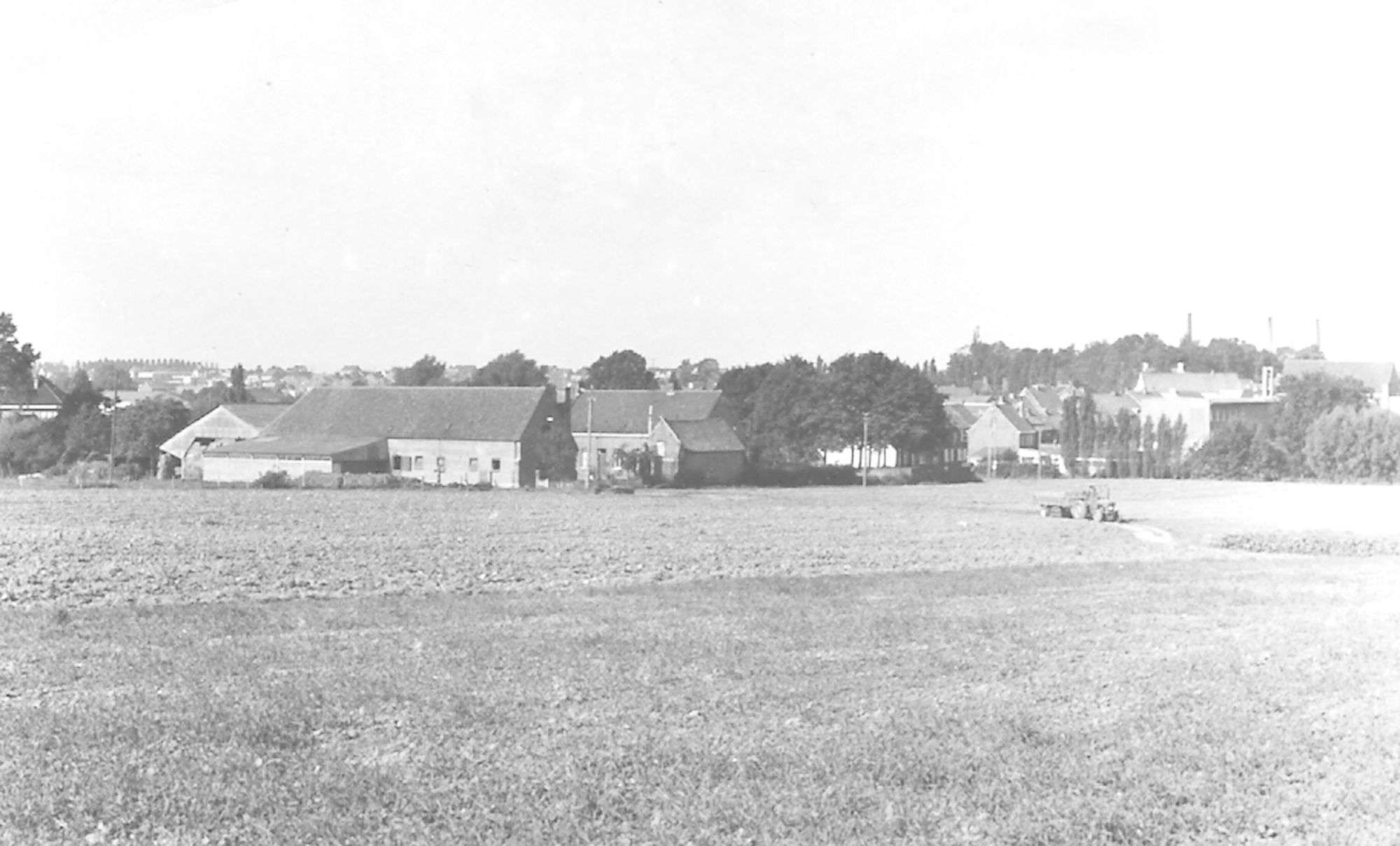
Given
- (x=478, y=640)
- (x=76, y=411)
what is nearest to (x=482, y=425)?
(x=76, y=411)

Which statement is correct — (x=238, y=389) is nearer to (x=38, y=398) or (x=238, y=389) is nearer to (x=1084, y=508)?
(x=38, y=398)

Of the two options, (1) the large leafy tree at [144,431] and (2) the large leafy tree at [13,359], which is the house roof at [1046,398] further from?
(2) the large leafy tree at [13,359]

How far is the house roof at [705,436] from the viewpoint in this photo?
82.8 m

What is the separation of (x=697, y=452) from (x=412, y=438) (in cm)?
1886

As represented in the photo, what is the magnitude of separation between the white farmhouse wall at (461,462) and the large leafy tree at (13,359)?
21.0 m

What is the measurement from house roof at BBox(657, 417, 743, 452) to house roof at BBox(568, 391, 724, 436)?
4.82 meters

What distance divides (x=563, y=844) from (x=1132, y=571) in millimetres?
24079

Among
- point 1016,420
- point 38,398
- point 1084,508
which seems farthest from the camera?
point 1016,420

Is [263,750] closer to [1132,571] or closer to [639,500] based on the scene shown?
[1132,571]

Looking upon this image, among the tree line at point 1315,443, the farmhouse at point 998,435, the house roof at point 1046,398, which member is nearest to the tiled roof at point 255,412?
the farmhouse at point 998,435

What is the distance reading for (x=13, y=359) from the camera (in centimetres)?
6775

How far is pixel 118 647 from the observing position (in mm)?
15891

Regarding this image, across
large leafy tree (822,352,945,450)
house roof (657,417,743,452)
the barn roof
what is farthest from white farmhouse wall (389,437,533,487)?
large leafy tree (822,352,945,450)

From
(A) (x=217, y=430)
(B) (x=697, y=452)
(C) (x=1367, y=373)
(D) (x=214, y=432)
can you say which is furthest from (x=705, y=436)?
(C) (x=1367, y=373)
